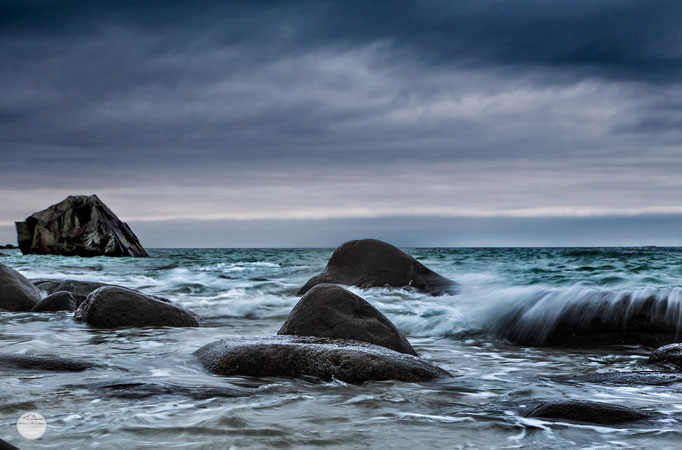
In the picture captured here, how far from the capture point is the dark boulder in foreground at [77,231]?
45000 millimetres

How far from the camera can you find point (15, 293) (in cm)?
Answer: 912

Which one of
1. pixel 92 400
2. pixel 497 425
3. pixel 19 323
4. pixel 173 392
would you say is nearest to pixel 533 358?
pixel 497 425

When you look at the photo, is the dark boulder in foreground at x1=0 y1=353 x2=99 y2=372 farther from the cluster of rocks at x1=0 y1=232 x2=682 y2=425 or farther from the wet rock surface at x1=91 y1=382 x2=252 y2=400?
the wet rock surface at x1=91 y1=382 x2=252 y2=400

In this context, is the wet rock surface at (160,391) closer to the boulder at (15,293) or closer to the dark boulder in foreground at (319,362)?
the dark boulder in foreground at (319,362)

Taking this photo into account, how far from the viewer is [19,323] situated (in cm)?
754

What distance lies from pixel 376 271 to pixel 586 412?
8.17 m

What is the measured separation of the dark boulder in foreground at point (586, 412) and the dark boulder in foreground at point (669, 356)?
204 cm

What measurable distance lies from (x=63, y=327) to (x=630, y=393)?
6000 millimetres

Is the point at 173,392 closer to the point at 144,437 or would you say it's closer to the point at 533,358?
the point at 144,437

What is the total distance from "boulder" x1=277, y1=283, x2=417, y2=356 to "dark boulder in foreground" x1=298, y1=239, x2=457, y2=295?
5.14m

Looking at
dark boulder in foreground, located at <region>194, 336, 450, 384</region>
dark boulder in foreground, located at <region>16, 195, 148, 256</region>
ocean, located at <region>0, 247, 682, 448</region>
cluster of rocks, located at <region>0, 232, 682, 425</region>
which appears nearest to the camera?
ocean, located at <region>0, 247, 682, 448</region>

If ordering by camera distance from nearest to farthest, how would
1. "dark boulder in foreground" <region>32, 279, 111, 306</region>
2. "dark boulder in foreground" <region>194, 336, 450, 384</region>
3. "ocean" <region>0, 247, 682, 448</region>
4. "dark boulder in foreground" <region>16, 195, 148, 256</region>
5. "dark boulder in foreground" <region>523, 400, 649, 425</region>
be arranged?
"ocean" <region>0, 247, 682, 448</region>, "dark boulder in foreground" <region>523, 400, 649, 425</region>, "dark boulder in foreground" <region>194, 336, 450, 384</region>, "dark boulder in foreground" <region>32, 279, 111, 306</region>, "dark boulder in foreground" <region>16, 195, 148, 256</region>

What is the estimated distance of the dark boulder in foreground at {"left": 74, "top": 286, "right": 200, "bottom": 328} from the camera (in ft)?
23.8

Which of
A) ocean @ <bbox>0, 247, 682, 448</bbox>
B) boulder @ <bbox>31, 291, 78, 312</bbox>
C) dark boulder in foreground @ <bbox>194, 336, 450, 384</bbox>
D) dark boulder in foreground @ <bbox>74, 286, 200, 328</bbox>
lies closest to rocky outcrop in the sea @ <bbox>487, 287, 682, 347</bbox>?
ocean @ <bbox>0, 247, 682, 448</bbox>
